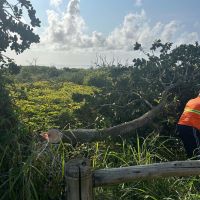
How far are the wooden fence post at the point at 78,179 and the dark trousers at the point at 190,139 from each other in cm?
325

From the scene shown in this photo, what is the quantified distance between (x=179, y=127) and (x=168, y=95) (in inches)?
50.4

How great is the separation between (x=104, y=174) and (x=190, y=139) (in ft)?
10.4

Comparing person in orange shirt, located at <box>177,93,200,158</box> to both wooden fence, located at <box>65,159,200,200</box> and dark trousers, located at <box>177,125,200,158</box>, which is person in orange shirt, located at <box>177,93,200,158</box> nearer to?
dark trousers, located at <box>177,125,200,158</box>

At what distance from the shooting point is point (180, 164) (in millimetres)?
4074

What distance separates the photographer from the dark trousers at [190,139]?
6613mm

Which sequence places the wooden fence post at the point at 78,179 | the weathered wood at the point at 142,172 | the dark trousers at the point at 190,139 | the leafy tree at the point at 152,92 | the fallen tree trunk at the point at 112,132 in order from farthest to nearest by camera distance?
the leafy tree at the point at 152,92 < the dark trousers at the point at 190,139 < the fallen tree trunk at the point at 112,132 < the weathered wood at the point at 142,172 < the wooden fence post at the point at 78,179

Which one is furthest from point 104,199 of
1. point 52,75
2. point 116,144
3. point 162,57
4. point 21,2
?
point 52,75

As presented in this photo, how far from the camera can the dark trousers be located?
661 cm

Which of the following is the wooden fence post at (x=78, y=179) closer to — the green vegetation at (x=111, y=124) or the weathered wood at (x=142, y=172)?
the weathered wood at (x=142, y=172)

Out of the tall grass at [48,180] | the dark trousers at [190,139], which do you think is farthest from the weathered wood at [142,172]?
the dark trousers at [190,139]

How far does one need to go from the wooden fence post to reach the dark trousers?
325cm

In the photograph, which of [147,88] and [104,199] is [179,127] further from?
[104,199]

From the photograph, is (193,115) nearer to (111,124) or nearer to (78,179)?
(111,124)

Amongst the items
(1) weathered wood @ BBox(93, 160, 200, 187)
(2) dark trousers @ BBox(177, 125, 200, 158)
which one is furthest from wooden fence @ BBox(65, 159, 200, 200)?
(2) dark trousers @ BBox(177, 125, 200, 158)
